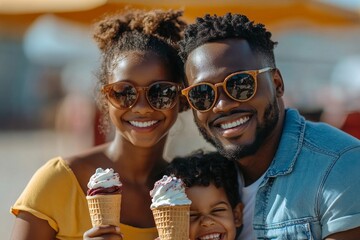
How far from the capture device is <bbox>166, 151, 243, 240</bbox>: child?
14.8 ft

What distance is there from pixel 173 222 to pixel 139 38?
1345 millimetres

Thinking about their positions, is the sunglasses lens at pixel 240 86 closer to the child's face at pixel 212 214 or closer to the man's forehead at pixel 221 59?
the man's forehead at pixel 221 59

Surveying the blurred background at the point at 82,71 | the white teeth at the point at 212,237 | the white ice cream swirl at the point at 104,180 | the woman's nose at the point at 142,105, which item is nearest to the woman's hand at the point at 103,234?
the white ice cream swirl at the point at 104,180

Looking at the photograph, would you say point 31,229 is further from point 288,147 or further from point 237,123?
point 288,147

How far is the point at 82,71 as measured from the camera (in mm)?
21266

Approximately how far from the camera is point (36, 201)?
14.8 feet

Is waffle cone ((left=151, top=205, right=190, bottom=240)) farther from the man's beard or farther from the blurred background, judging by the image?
the blurred background

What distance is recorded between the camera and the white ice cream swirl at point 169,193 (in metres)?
4.10

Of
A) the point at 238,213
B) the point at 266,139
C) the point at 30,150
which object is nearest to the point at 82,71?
the point at 30,150

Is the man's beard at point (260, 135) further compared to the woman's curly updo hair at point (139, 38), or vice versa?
the woman's curly updo hair at point (139, 38)

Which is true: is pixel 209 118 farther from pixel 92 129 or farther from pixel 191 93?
pixel 92 129

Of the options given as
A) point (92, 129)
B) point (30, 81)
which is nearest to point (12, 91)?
point (30, 81)

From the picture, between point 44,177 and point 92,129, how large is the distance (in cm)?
577

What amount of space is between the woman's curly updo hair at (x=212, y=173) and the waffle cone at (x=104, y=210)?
618 mm
